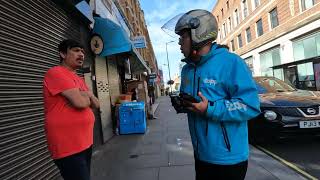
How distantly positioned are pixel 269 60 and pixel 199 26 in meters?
30.8

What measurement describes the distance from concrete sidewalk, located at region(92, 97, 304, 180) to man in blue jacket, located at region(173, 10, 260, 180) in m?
3.14

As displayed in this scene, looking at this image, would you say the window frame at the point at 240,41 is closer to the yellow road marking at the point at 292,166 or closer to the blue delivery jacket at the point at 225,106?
the yellow road marking at the point at 292,166

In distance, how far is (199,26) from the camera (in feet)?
8.02

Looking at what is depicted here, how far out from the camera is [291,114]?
274 inches

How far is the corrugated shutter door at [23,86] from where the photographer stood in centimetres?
439

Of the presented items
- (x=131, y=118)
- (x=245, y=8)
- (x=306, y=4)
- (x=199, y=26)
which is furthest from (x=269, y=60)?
(x=199, y=26)

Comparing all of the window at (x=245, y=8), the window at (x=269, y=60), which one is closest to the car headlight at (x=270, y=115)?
the window at (x=269, y=60)

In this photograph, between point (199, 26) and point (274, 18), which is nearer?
point (199, 26)

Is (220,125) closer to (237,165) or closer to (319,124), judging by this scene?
(237,165)

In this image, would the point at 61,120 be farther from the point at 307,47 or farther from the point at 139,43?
the point at 307,47

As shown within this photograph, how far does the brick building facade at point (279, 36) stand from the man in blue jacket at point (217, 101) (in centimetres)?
1396

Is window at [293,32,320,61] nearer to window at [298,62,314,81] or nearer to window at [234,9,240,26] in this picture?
window at [298,62,314,81]

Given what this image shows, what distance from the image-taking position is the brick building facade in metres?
19.1

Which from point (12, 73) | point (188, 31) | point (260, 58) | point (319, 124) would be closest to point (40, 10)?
point (12, 73)
